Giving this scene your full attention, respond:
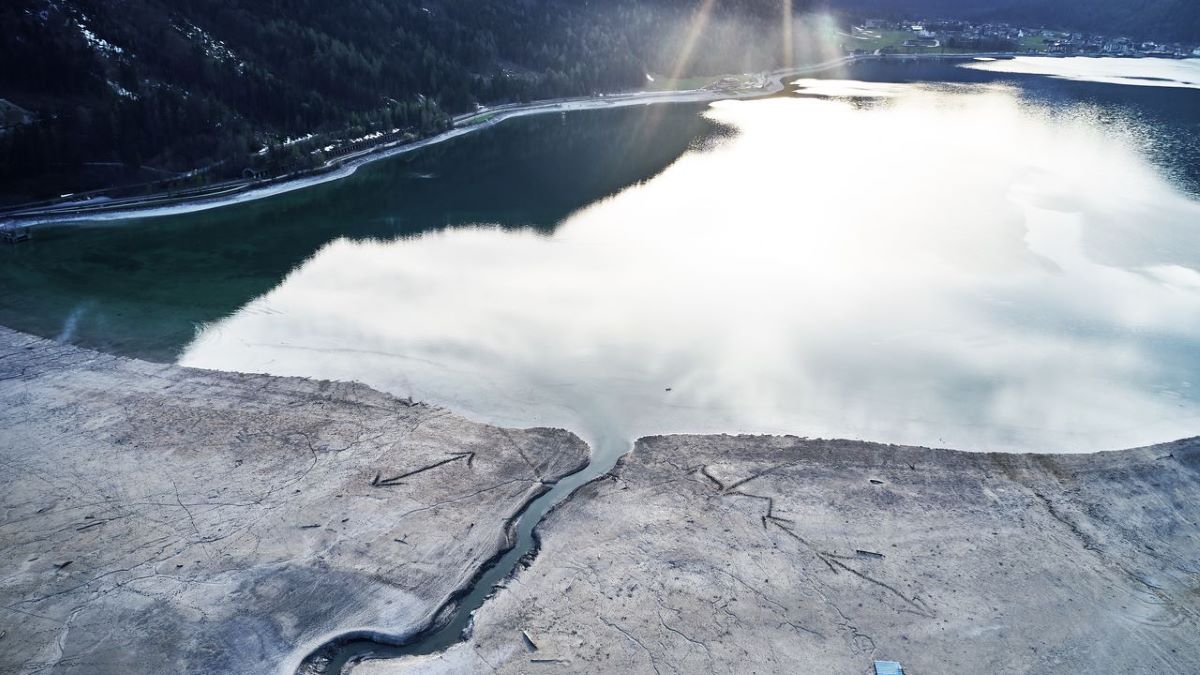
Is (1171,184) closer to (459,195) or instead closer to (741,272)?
(741,272)

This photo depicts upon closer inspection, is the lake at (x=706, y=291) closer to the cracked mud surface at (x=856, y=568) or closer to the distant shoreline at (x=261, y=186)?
the distant shoreline at (x=261, y=186)

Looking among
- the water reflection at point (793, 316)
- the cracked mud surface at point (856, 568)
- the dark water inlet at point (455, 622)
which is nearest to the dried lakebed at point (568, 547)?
the cracked mud surface at point (856, 568)

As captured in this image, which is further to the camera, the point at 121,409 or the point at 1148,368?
the point at 1148,368

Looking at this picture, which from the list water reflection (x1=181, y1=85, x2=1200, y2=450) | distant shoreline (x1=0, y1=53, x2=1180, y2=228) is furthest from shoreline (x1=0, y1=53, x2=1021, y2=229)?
water reflection (x1=181, y1=85, x2=1200, y2=450)

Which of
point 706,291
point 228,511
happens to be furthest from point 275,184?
point 228,511

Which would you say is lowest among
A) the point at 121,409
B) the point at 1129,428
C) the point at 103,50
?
the point at 1129,428

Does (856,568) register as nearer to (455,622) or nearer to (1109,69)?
(455,622)

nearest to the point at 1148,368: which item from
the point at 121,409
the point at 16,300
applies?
the point at 121,409
